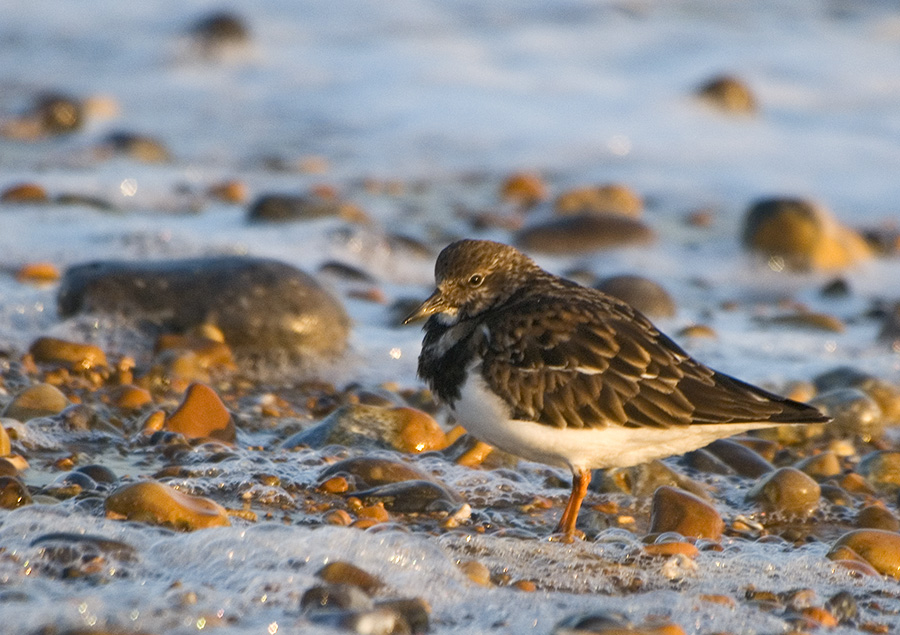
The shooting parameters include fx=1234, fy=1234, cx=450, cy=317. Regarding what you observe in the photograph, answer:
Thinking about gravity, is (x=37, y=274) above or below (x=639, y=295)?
below

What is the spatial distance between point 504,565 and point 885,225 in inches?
235

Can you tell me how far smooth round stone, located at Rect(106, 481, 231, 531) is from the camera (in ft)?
11.3

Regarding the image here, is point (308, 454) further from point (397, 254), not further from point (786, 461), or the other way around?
point (397, 254)

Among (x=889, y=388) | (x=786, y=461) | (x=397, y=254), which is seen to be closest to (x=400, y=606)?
(x=786, y=461)

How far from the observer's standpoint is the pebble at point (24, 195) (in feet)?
24.2

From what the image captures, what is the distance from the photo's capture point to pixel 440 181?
362 inches

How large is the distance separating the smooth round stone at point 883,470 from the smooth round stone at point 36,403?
2887mm

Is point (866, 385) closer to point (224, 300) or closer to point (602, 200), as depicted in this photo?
point (224, 300)

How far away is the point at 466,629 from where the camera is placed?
3064 millimetres

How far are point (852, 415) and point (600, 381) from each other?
70.0 inches

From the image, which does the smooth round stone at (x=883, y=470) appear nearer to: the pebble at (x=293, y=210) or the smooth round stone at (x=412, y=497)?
the smooth round stone at (x=412, y=497)

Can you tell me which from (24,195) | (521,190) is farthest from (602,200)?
(24,195)

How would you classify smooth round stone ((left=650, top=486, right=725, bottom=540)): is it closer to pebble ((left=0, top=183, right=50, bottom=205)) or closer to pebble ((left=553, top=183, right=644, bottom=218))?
pebble ((left=553, top=183, right=644, bottom=218))

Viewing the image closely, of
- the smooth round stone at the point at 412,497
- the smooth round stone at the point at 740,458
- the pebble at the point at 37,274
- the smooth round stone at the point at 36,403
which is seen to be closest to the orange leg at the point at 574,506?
the smooth round stone at the point at 412,497
